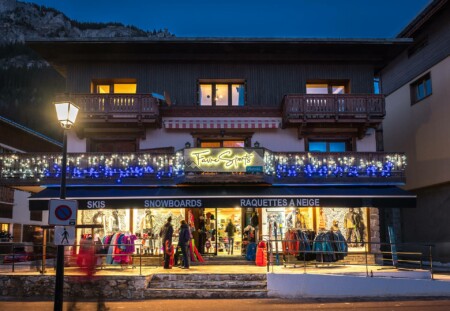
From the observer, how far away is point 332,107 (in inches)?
866

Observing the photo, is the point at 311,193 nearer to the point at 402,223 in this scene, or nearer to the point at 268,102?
the point at 268,102

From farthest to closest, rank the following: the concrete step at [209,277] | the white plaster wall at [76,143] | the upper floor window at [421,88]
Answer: the upper floor window at [421,88], the white plaster wall at [76,143], the concrete step at [209,277]

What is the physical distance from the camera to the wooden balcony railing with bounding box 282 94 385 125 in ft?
71.5

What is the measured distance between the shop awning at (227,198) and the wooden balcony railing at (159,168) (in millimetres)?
665

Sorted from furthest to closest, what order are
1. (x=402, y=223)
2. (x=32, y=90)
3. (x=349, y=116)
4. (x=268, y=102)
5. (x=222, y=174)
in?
(x=32, y=90)
(x=402, y=223)
(x=268, y=102)
(x=349, y=116)
(x=222, y=174)

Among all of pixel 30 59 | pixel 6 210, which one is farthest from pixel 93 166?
pixel 30 59

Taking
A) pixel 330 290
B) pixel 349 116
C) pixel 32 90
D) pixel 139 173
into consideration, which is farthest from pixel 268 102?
pixel 32 90

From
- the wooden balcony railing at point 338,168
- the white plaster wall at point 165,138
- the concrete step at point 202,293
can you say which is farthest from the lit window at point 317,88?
the concrete step at point 202,293

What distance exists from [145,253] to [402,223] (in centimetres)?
1717

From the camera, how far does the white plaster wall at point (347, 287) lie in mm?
15562

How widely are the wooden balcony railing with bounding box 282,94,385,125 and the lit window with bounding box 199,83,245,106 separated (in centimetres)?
270

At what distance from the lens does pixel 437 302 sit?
14.2m

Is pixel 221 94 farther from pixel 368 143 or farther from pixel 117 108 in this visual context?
pixel 368 143

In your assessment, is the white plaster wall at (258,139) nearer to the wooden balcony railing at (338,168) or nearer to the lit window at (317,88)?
the wooden balcony railing at (338,168)
